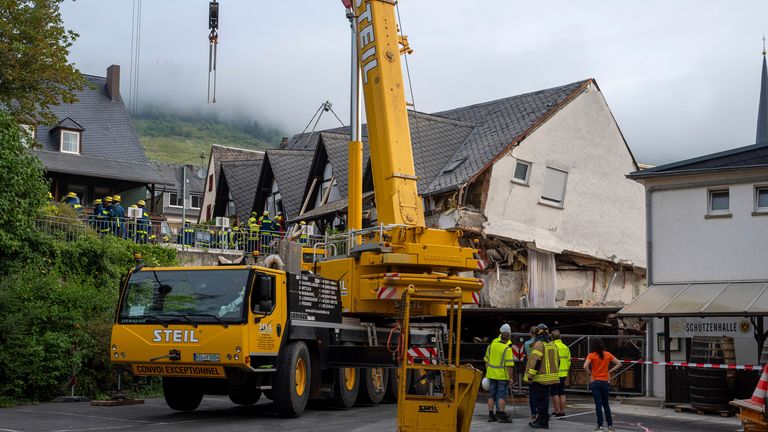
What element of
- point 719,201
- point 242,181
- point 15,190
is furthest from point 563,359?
point 242,181

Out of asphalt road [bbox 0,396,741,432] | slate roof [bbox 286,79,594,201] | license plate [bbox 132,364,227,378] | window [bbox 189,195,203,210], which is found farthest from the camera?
window [bbox 189,195,203,210]

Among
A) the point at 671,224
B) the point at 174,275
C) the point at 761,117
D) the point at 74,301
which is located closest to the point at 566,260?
the point at 671,224

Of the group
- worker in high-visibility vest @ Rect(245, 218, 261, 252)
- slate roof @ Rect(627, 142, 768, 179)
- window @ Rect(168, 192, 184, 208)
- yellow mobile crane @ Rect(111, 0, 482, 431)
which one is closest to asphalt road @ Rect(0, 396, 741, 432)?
yellow mobile crane @ Rect(111, 0, 482, 431)

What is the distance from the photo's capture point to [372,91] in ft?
64.7

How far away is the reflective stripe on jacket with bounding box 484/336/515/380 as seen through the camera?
17.5 meters

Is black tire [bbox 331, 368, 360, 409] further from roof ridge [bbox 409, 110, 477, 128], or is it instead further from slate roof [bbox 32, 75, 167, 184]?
slate roof [bbox 32, 75, 167, 184]

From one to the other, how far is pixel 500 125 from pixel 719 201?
13.3 meters

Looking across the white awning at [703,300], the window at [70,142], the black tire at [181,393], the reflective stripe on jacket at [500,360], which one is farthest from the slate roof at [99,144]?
the reflective stripe on jacket at [500,360]

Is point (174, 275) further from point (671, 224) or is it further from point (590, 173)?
point (590, 173)

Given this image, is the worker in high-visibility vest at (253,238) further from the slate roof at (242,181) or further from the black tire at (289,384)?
the black tire at (289,384)

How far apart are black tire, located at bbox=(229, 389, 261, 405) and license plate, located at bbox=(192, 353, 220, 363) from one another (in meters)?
2.34

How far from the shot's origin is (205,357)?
1612 centimetres

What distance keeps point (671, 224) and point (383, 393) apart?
8499 mm

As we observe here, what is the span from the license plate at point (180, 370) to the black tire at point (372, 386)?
4381 mm
